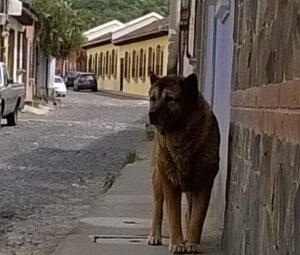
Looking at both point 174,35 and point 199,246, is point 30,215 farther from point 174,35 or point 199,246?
point 174,35

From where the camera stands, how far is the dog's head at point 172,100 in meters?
7.16

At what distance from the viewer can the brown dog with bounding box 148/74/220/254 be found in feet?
23.7

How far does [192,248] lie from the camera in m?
7.74

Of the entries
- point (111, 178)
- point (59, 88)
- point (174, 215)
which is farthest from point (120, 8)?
point (174, 215)

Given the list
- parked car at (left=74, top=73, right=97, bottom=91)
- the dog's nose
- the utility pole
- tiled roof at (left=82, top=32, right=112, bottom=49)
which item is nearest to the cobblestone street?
the utility pole

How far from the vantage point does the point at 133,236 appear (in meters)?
9.05

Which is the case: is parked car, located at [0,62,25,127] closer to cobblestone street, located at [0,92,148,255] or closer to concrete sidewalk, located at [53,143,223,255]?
cobblestone street, located at [0,92,148,255]

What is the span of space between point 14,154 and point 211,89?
31.9ft

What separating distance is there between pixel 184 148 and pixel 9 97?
2141cm

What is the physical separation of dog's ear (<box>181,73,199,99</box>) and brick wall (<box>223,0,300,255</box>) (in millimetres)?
301

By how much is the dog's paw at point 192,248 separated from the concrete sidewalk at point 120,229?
102mm

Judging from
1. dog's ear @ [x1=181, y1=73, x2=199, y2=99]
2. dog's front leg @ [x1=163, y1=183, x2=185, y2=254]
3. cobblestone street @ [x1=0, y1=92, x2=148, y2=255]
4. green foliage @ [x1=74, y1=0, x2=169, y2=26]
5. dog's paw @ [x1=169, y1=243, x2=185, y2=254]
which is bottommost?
cobblestone street @ [x1=0, y1=92, x2=148, y2=255]

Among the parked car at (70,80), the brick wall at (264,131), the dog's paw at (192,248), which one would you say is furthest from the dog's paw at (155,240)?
the parked car at (70,80)

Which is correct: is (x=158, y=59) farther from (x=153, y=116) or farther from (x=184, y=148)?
(x=153, y=116)
